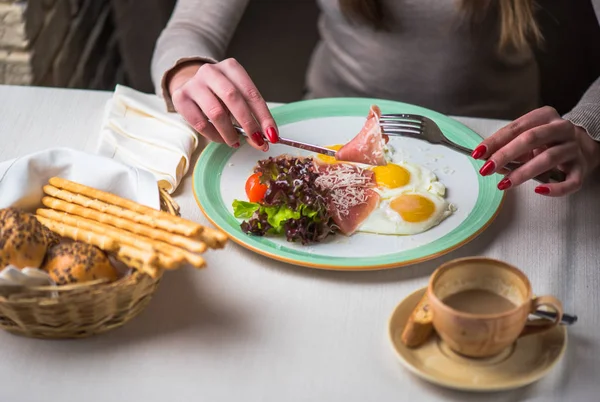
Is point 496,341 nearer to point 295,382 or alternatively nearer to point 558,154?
point 295,382

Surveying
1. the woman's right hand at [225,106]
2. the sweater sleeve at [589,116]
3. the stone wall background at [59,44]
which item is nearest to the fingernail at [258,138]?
the woman's right hand at [225,106]

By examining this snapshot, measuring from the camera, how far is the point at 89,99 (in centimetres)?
154

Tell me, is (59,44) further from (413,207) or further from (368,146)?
(413,207)

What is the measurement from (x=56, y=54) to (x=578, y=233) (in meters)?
1.67

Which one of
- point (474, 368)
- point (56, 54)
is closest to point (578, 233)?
point (474, 368)

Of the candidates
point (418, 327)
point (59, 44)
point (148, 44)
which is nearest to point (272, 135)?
point (418, 327)

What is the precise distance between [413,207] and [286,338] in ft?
1.05

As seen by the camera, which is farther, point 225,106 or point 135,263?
point 225,106

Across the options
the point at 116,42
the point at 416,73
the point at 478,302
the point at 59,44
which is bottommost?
the point at 116,42

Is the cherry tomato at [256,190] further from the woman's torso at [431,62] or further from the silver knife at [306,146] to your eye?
the woman's torso at [431,62]

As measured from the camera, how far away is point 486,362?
3.02ft

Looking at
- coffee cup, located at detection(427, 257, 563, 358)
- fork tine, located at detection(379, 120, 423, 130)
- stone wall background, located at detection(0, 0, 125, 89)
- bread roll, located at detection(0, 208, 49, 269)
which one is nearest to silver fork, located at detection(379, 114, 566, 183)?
fork tine, located at detection(379, 120, 423, 130)

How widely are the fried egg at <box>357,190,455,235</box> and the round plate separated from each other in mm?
11

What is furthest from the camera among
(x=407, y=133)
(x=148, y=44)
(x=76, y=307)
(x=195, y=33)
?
(x=148, y=44)
